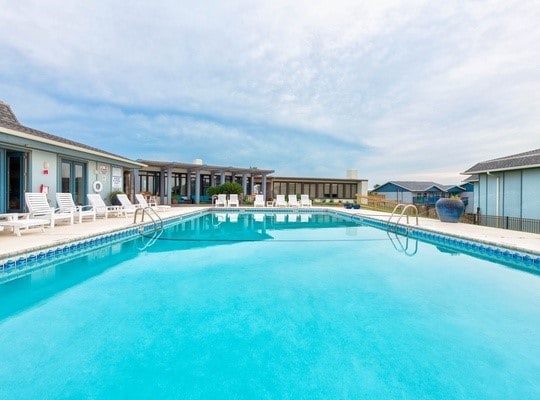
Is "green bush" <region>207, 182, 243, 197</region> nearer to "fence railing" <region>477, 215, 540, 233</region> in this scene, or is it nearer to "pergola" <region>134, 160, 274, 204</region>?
"pergola" <region>134, 160, 274, 204</region>

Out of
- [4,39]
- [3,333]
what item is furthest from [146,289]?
[4,39]

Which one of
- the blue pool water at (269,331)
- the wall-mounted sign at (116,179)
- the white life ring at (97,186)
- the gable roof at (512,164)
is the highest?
the gable roof at (512,164)

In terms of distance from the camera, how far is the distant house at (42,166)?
8.06 meters

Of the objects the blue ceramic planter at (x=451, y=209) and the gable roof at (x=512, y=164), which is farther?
the gable roof at (x=512, y=164)

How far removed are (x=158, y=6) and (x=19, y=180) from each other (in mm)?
7360

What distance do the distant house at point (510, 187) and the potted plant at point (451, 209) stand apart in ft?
9.75

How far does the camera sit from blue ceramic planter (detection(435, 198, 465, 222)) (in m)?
11.1

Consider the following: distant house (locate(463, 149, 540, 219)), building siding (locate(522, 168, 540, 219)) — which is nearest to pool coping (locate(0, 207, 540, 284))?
building siding (locate(522, 168, 540, 219))

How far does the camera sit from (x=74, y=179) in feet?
37.5

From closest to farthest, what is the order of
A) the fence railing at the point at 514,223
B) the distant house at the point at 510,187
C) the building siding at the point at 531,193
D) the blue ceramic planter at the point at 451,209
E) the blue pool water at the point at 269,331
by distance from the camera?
the blue pool water at the point at 269,331
the fence railing at the point at 514,223
the blue ceramic planter at the point at 451,209
the building siding at the point at 531,193
the distant house at the point at 510,187

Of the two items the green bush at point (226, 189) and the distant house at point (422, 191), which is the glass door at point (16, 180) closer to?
the green bush at point (226, 189)

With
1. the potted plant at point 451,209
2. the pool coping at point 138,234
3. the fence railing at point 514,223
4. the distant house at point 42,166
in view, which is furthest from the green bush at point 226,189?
the fence railing at point 514,223

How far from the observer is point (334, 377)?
2.36 meters

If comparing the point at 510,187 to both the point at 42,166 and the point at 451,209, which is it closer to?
the point at 451,209
